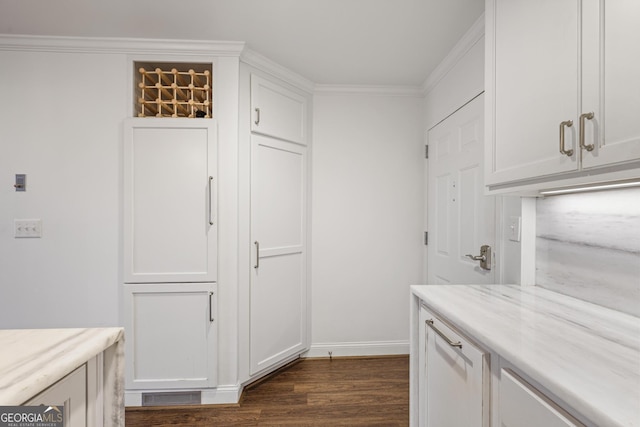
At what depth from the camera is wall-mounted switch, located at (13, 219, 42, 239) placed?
6.63 feet

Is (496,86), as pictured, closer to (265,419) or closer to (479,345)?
(479,345)

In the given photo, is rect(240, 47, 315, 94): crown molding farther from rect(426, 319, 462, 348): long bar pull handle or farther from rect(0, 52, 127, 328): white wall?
rect(426, 319, 462, 348): long bar pull handle

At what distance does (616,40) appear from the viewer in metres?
0.80

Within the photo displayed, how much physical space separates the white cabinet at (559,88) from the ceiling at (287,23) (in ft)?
1.85

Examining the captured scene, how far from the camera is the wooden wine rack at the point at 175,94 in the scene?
2.02 meters

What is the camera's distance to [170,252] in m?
2.00

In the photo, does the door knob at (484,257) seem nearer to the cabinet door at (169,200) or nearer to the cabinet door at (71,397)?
the cabinet door at (169,200)

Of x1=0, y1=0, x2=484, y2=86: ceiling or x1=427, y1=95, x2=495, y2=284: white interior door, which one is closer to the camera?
x1=0, y1=0, x2=484, y2=86: ceiling

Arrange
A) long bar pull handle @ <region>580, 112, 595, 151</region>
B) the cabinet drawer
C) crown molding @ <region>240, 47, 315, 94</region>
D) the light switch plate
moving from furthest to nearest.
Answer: crown molding @ <region>240, 47, 315, 94</region> → the light switch plate → long bar pull handle @ <region>580, 112, 595, 151</region> → the cabinet drawer

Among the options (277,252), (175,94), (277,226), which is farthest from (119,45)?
(277,252)

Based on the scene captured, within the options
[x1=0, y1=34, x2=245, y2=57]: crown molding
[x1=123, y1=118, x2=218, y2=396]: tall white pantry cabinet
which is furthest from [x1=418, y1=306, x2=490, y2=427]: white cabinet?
[x1=0, y1=34, x2=245, y2=57]: crown molding

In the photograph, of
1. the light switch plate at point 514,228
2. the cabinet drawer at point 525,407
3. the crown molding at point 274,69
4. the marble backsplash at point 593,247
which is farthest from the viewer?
the crown molding at point 274,69

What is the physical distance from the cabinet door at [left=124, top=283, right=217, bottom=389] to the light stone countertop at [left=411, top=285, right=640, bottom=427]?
1430 millimetres

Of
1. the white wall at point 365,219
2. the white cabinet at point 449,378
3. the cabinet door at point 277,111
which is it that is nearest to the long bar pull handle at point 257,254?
the white wall at point 365,219
